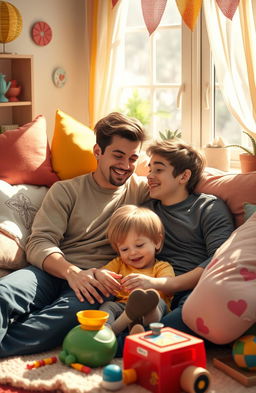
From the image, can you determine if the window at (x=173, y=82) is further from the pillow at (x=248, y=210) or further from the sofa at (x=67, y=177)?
the pillow at (x=248, y=210)

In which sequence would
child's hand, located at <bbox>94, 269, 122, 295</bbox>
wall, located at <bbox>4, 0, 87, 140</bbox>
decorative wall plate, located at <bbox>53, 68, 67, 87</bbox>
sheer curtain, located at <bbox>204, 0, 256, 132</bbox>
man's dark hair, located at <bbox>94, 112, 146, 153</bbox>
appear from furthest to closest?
decorative wall plate, located at <bbox>53, 68, 67, 87</bbox> → wall, located at <bbox>4, 0, 87, 140</bbox> → sheer curtain, located at <bbox>204, 0, 256, 132</bbox> → man's dark hair, located at <bbox>94, 112, 146, 153</bbox> → child's hand, located at <bbox>94, 269, 122, 295</bbox>

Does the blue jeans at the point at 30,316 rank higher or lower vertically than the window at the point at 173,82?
lower

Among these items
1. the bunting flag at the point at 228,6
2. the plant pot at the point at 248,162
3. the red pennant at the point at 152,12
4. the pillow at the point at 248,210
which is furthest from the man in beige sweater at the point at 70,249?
the red pennant at the point at 152,12

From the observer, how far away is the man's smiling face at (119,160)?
2768 millimetres

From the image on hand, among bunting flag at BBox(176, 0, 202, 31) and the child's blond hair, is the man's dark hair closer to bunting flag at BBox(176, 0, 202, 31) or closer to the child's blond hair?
the child's blond hair

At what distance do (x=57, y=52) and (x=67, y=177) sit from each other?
4.50 feet

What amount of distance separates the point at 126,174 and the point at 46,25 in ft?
5.45

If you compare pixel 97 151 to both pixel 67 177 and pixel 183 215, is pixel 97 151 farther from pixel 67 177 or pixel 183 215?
pixel 183 215

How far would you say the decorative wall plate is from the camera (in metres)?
4.16

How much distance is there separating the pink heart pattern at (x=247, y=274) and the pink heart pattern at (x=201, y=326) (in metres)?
0.20

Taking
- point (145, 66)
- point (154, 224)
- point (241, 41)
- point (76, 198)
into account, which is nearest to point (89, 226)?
point (76, 198)

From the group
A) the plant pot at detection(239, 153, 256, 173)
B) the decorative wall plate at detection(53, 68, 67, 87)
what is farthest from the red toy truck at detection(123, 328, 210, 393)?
the decorative wall plate at detection(53, 68, 67, 87)

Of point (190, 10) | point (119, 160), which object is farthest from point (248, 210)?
point (190, 10)

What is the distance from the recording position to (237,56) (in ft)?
10.9
